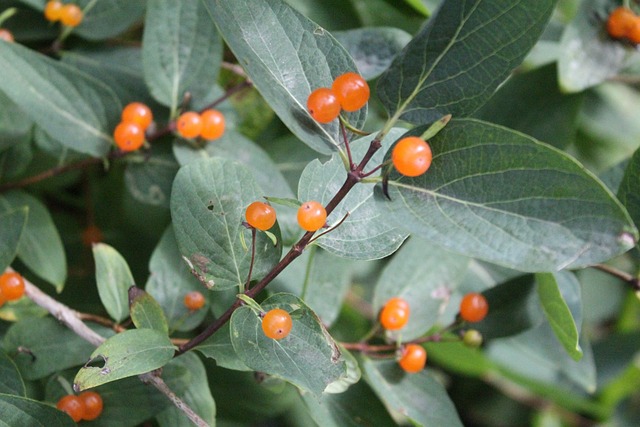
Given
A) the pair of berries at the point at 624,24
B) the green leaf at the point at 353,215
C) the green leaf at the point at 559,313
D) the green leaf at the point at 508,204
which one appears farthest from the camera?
the pair of berries at the point at 624,24

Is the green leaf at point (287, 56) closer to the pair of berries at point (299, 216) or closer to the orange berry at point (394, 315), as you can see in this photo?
the pair of berries at point (299, 216)

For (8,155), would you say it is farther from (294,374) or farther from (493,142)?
(493,142)

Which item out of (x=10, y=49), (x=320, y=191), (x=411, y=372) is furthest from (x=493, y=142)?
(x=10, y=49)

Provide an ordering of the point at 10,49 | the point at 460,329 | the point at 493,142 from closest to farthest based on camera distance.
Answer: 1. the point at 493,142
2. the point at 10,49
3. the point at 460,329

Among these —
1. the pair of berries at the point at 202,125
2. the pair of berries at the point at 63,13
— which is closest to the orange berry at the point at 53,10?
the pair of berries at the point at 63,13

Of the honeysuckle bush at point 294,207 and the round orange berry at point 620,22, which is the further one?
the round orange berry at point 620,22

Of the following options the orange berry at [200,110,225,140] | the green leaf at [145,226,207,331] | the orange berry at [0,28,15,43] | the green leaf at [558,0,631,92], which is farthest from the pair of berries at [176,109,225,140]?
the green leaf at [558,0,631,92]

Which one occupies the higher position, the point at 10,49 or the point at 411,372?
the point at 10,49

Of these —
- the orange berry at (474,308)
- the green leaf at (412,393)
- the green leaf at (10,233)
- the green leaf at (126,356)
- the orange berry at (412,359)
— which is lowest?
the green leaf at (412,393)
